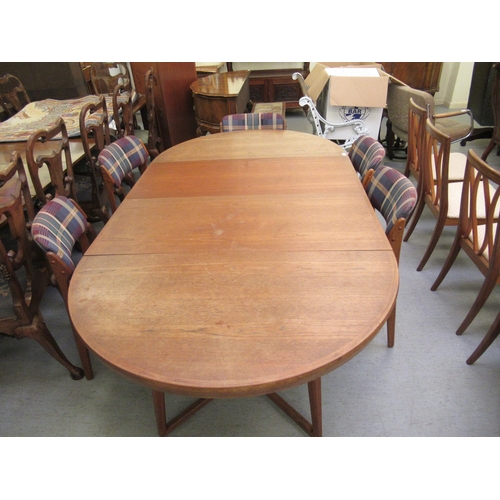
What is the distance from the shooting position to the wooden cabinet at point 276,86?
461 centimetres

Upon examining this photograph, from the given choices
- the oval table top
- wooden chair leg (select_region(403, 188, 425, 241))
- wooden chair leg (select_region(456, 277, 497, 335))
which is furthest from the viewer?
wooden chair leg (select_region(403, 188, 425, 241))

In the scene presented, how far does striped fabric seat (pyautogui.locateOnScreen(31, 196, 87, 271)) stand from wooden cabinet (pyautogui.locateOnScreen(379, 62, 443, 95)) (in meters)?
4.52

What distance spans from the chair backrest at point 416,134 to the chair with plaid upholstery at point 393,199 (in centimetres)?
73

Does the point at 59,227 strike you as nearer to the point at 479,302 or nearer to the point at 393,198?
the point at 393,198

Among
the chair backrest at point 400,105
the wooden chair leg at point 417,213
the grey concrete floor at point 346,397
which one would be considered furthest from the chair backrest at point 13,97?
the wooden chair leg at point 417,213

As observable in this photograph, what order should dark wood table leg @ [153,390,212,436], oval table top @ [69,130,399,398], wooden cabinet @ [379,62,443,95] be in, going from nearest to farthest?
1. oval table top @ [69,130,399,398]
2. dark wood table leg @ [153,390,212,436]
3. wooden cabinet @ [379,62,443,95]

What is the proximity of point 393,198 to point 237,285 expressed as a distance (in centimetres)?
76

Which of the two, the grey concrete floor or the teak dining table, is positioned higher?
the teak dining table

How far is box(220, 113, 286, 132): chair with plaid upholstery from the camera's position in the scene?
2.40 metres

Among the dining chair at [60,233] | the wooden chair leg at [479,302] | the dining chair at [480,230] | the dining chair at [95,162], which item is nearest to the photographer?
the dining chair at [60,233]

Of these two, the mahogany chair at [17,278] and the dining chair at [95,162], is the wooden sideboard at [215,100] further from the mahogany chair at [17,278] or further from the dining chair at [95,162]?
the mahogany chair at [17,278]

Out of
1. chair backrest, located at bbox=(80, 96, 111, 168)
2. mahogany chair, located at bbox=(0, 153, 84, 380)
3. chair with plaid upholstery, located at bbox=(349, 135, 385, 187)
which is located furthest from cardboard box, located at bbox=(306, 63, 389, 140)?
mahogany chair, located at bbox=(0, 153, 84, 380)

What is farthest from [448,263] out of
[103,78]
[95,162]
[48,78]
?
[48,78]

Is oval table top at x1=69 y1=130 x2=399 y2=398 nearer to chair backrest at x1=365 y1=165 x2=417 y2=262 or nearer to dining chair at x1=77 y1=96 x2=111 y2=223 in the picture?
chair backrest at x1=365 y1=165 x2=417 y2=262
